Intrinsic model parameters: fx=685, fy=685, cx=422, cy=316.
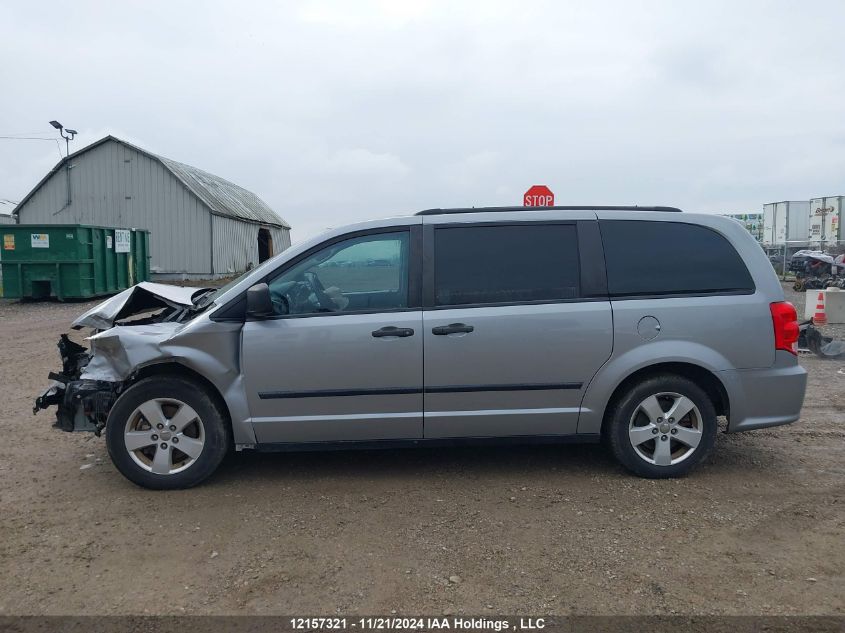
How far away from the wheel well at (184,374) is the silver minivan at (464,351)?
13 millimetres

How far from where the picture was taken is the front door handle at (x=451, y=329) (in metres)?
4.43

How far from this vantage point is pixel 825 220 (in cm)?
2944

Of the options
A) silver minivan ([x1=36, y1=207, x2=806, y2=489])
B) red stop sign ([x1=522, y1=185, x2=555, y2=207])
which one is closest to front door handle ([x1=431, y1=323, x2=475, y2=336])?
silver minivan ([x1=36, y1=207, x2=806, y2=489])

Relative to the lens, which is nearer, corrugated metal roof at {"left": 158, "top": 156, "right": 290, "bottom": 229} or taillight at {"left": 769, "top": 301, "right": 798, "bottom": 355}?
taillight at {"left": 769, "top": 301, "right": 798, "bottom": 355}

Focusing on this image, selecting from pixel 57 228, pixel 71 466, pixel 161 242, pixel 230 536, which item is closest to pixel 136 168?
pixel 161 242

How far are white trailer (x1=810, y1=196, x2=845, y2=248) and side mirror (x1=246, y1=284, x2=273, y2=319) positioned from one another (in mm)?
28760

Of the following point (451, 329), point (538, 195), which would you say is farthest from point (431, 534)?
point (538, 195)

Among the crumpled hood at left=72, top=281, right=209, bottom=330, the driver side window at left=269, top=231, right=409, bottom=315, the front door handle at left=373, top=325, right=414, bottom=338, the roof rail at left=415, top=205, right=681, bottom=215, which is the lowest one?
the front door handle at left=373, top=325, right=414, bottom=338

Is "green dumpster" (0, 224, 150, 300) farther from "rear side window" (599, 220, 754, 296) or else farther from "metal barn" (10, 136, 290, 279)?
"rear side window" (599, 220, 754, 296)

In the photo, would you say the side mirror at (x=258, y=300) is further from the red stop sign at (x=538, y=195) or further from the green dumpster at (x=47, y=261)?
the green dumpster at (x=47, y=261)

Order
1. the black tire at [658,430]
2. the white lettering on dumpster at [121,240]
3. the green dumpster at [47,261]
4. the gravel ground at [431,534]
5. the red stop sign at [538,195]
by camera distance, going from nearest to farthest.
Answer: the gravel ground at [431,534] → the black tire at [658,430] → the red stop sign at [538,195] → the green dumpster at [47,261] → the white lettering on dumpster at [121,240]

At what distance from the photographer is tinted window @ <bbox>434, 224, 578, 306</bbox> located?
4.55 meters

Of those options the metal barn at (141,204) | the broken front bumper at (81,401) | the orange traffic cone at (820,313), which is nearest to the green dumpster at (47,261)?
the metal barn at (141,204)

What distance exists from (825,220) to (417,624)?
105 feet
